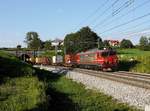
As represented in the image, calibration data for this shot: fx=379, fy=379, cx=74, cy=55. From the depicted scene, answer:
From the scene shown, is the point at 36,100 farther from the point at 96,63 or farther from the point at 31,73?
the point at 96,63

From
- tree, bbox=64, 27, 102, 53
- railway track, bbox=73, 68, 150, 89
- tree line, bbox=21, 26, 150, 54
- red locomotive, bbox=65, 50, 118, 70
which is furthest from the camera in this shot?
tree, bbox=64, 27, 102, 53

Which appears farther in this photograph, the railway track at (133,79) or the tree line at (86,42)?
the tree line at (86,42)

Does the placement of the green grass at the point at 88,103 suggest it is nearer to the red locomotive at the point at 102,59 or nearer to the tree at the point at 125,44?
the red locomotive at the point at 102,59

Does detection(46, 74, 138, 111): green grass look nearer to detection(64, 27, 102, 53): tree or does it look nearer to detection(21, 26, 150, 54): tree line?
detection(21, 26, 150, 54): tree line

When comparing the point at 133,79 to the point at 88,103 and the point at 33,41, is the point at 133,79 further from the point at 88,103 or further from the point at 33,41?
the point at 33,41

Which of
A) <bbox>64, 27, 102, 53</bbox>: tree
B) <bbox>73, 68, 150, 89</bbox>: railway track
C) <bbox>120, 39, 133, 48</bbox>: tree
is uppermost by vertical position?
<bbox>64, 27, 102, 53</bbox>: tree

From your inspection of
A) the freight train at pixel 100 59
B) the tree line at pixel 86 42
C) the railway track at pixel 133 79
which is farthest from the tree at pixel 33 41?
the railway track at pixel 133 79

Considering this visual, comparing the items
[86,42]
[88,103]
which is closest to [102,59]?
[88,103]

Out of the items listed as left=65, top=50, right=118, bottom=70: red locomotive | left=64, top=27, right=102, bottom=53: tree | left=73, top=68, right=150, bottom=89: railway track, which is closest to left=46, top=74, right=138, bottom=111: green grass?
left=73, top=68, right=150, bottom=89: railway track

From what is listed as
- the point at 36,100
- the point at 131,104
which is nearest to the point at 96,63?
the point at 131,104

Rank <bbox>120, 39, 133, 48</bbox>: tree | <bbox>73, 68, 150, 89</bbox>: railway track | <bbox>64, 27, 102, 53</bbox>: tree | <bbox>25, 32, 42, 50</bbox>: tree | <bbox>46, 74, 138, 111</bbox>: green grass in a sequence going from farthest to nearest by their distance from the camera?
<bbox>25, 32, 42, 50</bbox>: tree < <bbox>120, 39, 133, 48</bbox>: tree < <bbox>64, 27, 102, 53</bbox>: tree < <bbox>73, 68, 150, 89</bbox>: railway track < <bbox>46, 74, 138, 111</bbox>: green grass

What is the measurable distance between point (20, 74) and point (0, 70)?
1.52 metres

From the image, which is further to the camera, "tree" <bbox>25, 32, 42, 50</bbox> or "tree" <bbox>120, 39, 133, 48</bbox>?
"tree" <bbox>25, 32, 42, 50</bbox>

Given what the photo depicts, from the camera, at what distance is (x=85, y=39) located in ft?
408
